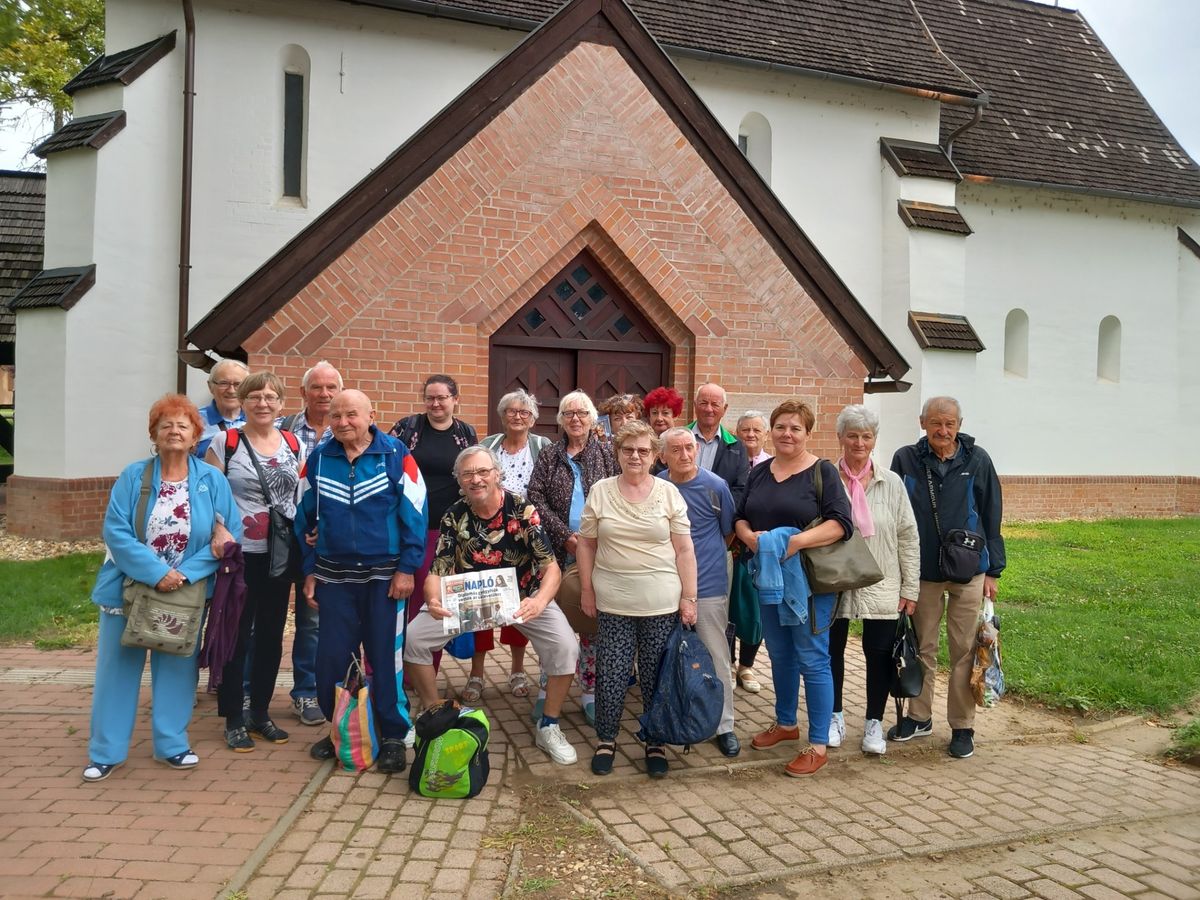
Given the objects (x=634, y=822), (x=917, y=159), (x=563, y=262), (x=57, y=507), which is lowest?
(x=634, y=822)

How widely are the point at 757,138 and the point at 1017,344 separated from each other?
22.9 feet

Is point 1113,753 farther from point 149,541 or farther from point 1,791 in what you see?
point 1,791

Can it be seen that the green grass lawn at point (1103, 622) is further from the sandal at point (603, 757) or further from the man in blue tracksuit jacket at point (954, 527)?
the sandal at point (603, 757)

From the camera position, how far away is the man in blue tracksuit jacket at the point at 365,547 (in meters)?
4.39

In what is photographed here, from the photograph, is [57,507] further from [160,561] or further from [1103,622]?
[1103,622]

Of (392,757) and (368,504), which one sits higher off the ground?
(368,504)

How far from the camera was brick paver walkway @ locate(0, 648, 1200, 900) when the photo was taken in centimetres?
340

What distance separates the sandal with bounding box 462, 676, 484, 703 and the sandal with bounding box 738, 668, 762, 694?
1837 millimetres

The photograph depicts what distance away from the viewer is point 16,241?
14.0 meters

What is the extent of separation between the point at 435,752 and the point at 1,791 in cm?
204

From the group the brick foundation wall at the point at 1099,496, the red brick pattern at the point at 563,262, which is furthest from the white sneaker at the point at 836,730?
the brick foundation wall at the point at 1099,496

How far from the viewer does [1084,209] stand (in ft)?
56.9

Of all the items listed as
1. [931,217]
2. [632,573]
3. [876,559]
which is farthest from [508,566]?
[931,217]

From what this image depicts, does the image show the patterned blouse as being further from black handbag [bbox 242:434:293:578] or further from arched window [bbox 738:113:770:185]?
arched window [bbox 738:113:770:185]
